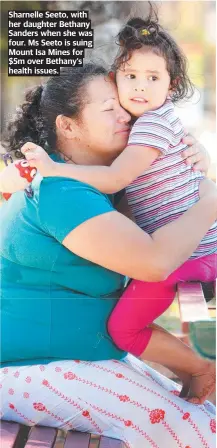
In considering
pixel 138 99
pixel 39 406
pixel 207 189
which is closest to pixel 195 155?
pixel 207 189

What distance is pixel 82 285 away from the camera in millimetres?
1941

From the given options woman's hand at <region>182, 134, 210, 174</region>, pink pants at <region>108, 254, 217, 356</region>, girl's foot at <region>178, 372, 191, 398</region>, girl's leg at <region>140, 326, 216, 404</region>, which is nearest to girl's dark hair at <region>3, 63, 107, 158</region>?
woman's hand at <region>182, 134, 210, 174</region>

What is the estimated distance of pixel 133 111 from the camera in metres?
1.97

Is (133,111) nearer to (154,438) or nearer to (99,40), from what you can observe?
(99,40)

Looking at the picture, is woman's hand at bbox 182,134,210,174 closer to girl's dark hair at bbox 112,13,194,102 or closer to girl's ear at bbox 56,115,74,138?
girl's dark hair at bbox 112,13,194,102

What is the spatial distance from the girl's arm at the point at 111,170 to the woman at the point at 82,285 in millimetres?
27

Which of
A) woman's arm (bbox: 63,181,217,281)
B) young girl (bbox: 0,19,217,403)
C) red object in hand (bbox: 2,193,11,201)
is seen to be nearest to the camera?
woman's arm (bbox: 63,181,217,281)

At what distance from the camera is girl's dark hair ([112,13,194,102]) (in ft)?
6.40

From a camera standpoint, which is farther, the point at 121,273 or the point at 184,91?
the point at 184,91

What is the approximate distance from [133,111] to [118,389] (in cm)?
68

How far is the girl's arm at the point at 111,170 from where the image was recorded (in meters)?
1.90

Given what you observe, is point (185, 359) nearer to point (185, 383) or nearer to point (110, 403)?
point (185, 383)

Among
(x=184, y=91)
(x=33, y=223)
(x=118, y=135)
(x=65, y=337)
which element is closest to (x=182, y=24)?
(x=184, y=91)

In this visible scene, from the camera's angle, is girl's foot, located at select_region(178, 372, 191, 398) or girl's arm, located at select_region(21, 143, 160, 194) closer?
girl's arm, located at select_region(21, 143, 160, 194)
